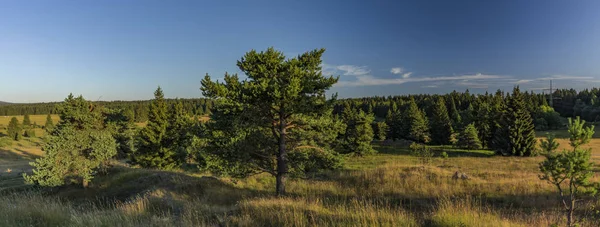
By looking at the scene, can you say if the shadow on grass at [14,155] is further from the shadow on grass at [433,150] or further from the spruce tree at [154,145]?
the shadow on grass at [433,150]

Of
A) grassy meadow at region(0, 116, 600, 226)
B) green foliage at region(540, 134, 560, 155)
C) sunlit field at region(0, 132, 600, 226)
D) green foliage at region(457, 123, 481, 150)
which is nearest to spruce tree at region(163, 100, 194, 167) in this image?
sunlit field at region(0, 132, 600, 226)

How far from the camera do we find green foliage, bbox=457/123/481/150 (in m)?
53.1

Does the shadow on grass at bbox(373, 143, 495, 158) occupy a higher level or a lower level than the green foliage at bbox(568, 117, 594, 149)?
lower

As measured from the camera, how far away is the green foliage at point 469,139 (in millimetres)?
53125

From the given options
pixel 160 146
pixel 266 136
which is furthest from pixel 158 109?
pixel 266 136

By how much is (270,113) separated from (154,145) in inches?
1085

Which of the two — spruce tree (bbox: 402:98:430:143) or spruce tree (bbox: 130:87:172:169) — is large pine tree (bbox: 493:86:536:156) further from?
spruce tree (bbox: 130:87:172:169)

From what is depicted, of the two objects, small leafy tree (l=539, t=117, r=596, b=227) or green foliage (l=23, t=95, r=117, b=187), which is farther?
green foliage (l=23, t=95, r=117, b=187)

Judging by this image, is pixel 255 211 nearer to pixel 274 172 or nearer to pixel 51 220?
pixel 51 220

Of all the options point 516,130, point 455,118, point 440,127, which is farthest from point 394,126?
point 516,130

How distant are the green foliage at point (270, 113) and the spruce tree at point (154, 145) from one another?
2576cm

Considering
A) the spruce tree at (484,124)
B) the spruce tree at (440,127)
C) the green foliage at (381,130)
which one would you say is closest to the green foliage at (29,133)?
the green foliage at (381,130)

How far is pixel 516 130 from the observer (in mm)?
45031

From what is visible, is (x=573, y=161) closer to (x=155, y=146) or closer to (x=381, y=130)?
(x=155, y=146)
